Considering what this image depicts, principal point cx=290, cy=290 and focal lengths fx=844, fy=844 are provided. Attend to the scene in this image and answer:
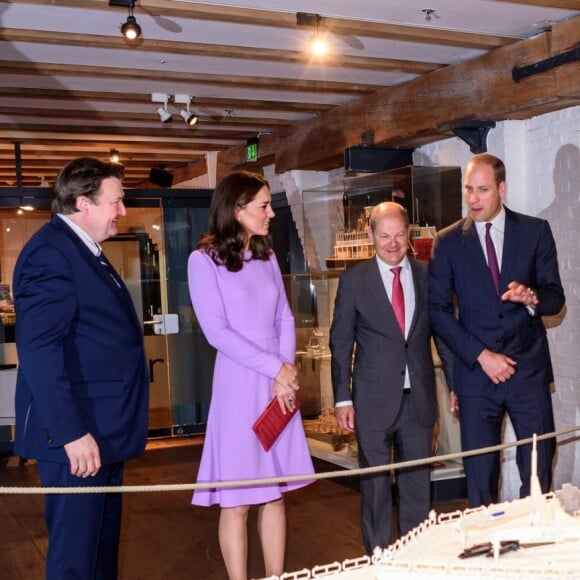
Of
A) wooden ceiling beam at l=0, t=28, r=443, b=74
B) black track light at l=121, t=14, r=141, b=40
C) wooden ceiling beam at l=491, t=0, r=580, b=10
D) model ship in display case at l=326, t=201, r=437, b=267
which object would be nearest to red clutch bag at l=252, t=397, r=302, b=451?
black track light at l=121, t=14, r=141, b=40

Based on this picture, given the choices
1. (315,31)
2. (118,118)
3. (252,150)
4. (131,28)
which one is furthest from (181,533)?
(252,150)

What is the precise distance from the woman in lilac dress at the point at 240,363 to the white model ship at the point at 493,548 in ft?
3.41

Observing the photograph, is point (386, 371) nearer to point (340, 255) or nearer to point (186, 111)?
point (340, 255)

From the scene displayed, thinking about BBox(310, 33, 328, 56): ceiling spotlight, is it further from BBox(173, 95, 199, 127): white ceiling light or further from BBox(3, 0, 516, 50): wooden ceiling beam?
BBox(173, 95, 199, 127): white ceiling light

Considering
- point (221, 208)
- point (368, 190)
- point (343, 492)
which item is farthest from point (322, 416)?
point (221, 208)

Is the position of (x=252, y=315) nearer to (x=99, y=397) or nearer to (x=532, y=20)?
(x=99, y=397)

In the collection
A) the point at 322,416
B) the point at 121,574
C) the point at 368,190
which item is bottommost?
the point at 121,574

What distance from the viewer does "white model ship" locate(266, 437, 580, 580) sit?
69.4 inches

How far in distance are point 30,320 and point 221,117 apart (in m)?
4.21

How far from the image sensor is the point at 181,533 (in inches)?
174

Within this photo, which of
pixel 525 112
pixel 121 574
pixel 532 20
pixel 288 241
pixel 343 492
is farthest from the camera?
pixel 288 241

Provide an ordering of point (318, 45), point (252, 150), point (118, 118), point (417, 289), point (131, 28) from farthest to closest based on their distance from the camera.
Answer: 1. point (252, 150)
2. point (118, 118)
3. point (318, 45)
4. point (131, 28)
5. point (417, 289)

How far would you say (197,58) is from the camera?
4758 mm

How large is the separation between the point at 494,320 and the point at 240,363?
104 centimetres
